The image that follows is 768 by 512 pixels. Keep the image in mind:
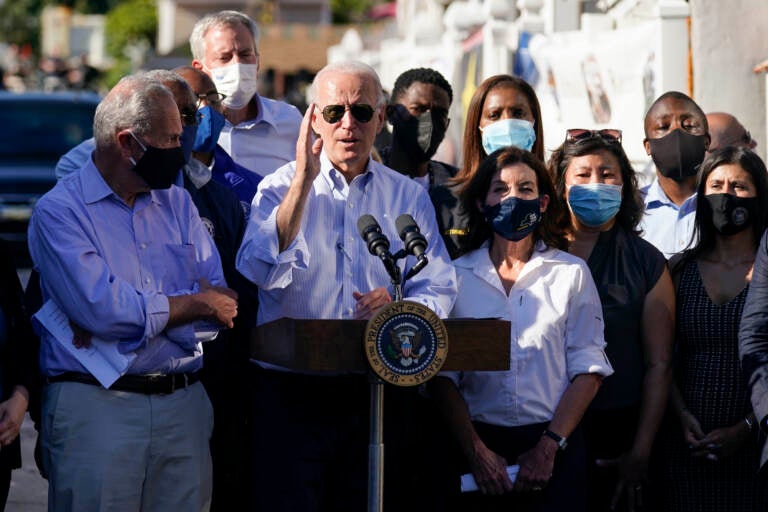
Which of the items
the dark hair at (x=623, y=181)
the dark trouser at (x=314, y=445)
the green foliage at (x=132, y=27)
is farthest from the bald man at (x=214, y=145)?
the green foliage at (x=132, y=27)

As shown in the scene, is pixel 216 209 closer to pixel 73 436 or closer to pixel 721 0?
pixel 73 436

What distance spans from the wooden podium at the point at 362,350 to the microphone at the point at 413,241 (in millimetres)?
227

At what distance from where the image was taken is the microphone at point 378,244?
16.4ft

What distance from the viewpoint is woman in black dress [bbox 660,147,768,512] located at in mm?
5820

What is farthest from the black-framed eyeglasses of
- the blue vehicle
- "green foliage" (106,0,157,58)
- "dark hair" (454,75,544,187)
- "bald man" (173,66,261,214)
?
"green foliage" (106,0,157,58)

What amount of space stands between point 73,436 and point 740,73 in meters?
5.88

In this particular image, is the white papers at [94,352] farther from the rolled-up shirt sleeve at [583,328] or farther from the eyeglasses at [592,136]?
the eyeglasses at [592,136]

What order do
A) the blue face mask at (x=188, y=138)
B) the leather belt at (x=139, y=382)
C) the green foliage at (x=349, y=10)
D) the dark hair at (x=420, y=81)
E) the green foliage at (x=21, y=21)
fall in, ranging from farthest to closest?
the green foliage at (x=21, y=21) → the green foliage at (x=349, y=10) → the dark hair at (x=420, y=81) → the blue face mask at (x=188, y=138) → the leather belt at (x=139, y=382)

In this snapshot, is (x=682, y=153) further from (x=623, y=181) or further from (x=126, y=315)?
(x=126, y=315)

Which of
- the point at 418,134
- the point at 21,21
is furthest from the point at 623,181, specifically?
the point at 21,21

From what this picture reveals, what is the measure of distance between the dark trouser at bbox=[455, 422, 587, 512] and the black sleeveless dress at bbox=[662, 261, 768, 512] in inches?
18.6

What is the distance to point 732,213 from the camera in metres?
5.96

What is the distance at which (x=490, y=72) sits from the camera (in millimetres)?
12461

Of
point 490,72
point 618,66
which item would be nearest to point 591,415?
point 618,66
